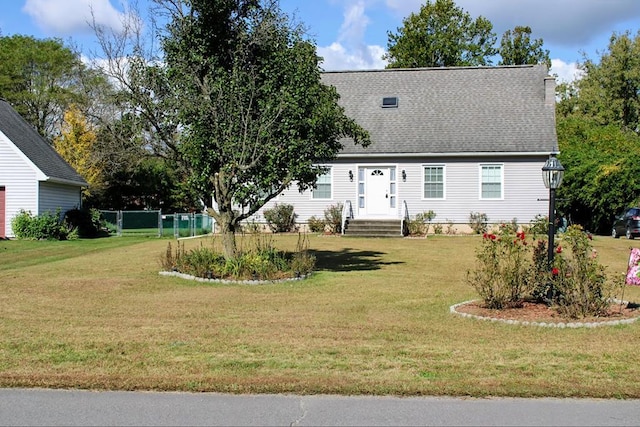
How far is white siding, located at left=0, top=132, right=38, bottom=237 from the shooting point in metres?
26.9

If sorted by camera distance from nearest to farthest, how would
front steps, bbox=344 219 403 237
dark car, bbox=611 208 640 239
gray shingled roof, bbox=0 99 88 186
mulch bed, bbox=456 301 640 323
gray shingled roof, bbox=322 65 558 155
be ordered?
mulch bed, bbox=456 301 640 323 < dark car, bbox=611 208 640 239 < front steps, bbox=344 219 403 237 < gray shingled roof, bbox=0 99 88 186 < gray shingled roof, bbox=322 65 558 155

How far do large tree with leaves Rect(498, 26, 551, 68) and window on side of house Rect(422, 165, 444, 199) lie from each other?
1097 inches

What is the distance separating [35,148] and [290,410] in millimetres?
26853

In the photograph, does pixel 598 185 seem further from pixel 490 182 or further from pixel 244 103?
pixel 244 103

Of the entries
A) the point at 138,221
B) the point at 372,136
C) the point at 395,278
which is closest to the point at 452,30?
the point at 372,136

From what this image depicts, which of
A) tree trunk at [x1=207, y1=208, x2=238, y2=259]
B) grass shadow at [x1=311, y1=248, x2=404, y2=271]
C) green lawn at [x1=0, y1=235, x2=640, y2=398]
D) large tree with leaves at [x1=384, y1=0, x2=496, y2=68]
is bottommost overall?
green lawn at [x1=0, y1=235, x2=640, y2=398]

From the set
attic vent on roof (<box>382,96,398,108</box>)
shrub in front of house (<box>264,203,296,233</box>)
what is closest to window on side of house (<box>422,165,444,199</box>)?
attic vent on roof (<box>382,96,398,108</box>)

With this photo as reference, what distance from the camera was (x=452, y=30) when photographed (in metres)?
49.4

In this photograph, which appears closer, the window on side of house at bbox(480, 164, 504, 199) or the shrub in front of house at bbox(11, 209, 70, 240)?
the shrub in front of house at bbox(11, 209, 70, 240)

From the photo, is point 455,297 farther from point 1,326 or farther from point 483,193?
point 483,193

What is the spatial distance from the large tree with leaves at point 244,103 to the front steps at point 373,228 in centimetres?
1195

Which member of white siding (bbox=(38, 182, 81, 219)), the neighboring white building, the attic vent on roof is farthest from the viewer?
the attic vent on roof

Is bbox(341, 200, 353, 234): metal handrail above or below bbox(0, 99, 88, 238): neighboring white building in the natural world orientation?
below

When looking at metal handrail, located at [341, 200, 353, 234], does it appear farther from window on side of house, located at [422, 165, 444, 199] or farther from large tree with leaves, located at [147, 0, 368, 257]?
large tree with leaves, located at [147, 0, 368, 257]
